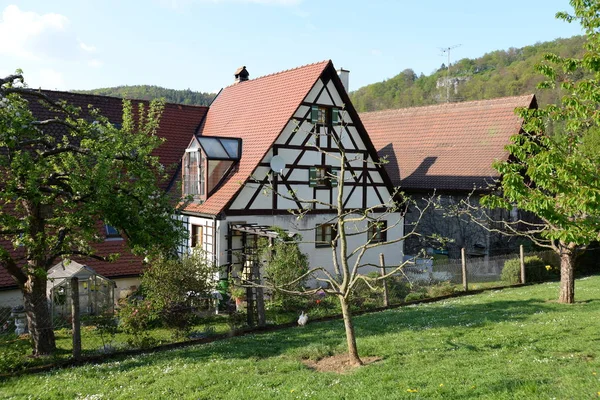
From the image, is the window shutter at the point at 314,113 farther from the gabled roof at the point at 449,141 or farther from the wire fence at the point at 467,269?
the gabled roof at the point at 449,141

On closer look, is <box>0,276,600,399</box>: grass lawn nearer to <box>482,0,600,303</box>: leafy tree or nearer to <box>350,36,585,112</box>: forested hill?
<box>482,0,600,303</box>: leafy tree

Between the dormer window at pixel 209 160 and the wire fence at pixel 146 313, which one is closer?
the wire fence at pixel 146 313

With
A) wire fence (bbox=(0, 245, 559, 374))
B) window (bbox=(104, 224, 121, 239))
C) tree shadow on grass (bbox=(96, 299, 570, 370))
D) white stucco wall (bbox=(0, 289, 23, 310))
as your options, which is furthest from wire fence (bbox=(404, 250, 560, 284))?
white stucco wall (bbox=(0, 289, 23, 310))

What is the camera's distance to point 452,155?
1095 inches

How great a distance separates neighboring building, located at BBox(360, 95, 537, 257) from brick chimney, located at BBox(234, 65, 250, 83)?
798 centimetres

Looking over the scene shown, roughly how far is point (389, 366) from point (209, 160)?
1244 cm

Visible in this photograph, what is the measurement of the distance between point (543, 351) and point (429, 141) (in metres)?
21.0

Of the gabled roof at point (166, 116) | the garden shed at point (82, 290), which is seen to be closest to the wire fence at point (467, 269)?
the garden shed at point (82, 290)

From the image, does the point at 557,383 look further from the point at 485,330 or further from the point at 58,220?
the point at 58,220

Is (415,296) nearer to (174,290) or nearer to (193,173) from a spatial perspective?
(174,290)

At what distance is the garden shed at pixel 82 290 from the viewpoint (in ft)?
52.8

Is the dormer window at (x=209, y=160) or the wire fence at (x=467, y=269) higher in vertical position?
the dormer window at (x=209, y=160)

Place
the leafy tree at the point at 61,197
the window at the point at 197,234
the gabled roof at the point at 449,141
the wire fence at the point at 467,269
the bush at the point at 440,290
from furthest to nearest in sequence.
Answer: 1. the gabled roof at the point at 449,141
2. the window at the point at 197,234
3. the wire fence at the point at 467,269
4. the bush at the point at 440,290
5. the leafy tree at the point at 61,197

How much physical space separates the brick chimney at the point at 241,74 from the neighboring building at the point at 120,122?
2296mm
